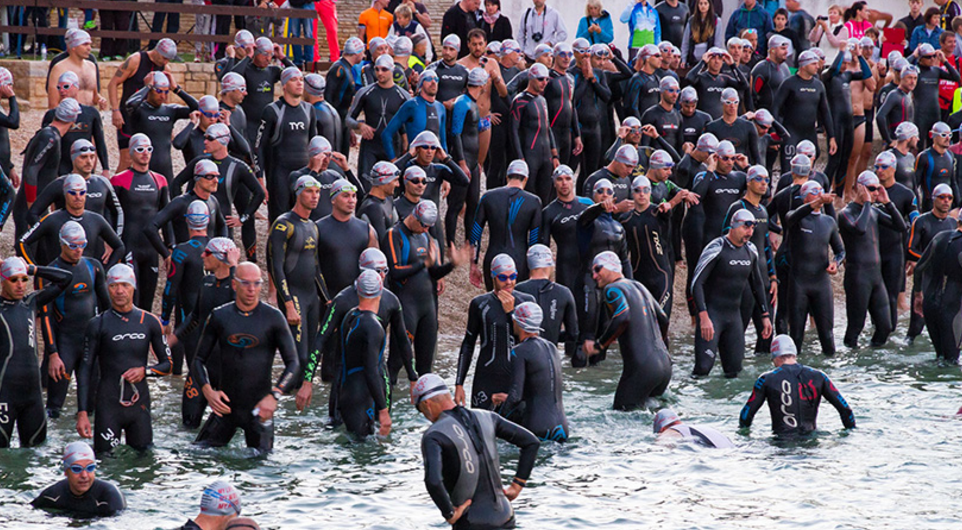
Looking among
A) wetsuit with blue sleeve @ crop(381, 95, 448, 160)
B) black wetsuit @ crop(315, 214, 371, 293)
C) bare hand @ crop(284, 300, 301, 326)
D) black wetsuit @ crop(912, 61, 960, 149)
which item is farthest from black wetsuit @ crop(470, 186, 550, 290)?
black wetsuit @ crop(912, 61, 960, 149)

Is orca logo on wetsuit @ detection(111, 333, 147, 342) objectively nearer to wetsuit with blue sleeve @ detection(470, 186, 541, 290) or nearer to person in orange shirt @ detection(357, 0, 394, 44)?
wetsuit with blue sleeve @ detection(470, 186, 541, 290)

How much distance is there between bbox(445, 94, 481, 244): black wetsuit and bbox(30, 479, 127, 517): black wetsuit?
6.82m

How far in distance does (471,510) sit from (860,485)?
11.7 feet

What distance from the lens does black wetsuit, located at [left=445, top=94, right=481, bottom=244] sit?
16.1 m

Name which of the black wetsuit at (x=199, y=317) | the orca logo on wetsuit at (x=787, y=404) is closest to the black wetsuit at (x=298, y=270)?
the black wetsuit at (x=199, y=317)

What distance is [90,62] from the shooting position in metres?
16.0

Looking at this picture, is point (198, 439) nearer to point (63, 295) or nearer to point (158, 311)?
point (63, 295)

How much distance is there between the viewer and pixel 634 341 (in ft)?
41.1

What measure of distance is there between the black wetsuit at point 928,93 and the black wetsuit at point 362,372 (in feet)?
37.2

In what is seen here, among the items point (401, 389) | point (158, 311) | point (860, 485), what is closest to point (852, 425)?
point (860, 485)

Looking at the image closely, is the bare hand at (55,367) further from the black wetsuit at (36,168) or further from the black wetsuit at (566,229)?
the black wetsuit at (566,229)

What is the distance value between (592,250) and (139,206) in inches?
177

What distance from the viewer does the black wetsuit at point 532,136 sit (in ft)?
53.5

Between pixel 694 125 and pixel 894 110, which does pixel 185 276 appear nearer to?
pixel 694 125
